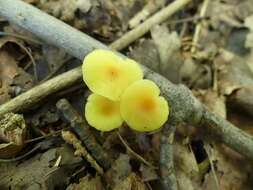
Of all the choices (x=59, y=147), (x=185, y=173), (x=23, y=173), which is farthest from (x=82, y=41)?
(x=185, y=173)

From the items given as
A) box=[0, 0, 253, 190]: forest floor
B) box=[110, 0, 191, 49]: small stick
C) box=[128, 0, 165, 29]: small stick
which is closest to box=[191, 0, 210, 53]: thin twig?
box=[0, 0, 253, 190]: forest floor

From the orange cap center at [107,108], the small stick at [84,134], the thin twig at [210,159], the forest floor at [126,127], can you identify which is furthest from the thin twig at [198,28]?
the small stick at [84,134]

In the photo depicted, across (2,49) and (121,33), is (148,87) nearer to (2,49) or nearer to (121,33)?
(121,33)

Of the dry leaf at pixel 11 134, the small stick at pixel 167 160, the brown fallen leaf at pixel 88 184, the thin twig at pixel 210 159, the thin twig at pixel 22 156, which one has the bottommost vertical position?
the thin twig at pixel 210 159

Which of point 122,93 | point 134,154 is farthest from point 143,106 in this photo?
point 134,154

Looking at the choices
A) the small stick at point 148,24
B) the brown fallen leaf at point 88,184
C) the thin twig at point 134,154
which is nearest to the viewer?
the brown fallen leaf at point 88,184

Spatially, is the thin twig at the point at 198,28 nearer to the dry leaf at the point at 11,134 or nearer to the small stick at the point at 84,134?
the small stick at the point at 84,134
